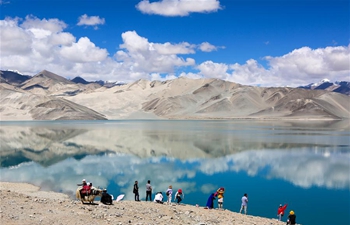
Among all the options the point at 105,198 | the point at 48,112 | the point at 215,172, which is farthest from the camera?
the point at 48,112

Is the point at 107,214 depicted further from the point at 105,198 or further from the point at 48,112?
the point at 48,112

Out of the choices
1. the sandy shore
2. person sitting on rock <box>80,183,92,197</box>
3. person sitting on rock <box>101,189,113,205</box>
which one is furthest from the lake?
person sitting on rock <box>80,183,92,197</box>

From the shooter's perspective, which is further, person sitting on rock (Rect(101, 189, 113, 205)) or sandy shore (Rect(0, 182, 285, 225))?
person sitting on rock (Rect(101, 189, 113, 205))

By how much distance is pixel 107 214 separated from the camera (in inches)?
633

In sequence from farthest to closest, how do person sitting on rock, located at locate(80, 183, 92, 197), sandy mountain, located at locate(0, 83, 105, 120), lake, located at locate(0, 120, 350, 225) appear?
sandy mountain, located at locate(0, 83, 105, 120) → lake, located at locate(0, 120, 350, 225) → person sitting on rock, located at locate(80, 183, 92, 197)

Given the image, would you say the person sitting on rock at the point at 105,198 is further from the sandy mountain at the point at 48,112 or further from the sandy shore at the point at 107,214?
the sandy mountain at the point at 48,112

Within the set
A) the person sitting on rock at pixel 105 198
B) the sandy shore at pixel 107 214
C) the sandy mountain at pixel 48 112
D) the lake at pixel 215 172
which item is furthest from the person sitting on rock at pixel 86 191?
the sandy mountain at pixel 48 112

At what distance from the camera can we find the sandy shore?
14748mm

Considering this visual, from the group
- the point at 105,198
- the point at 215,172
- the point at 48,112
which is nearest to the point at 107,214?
the point at 105,198

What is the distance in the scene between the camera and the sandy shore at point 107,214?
1475cm

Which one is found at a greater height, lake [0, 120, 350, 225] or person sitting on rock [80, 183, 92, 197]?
person sitting on rock [80, 183, 92, 197]

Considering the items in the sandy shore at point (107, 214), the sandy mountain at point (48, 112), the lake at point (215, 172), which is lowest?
the lake at point (215, 172)

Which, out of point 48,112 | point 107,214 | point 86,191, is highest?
point 48,112

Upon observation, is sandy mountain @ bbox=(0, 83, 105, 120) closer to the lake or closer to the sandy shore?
the lake
